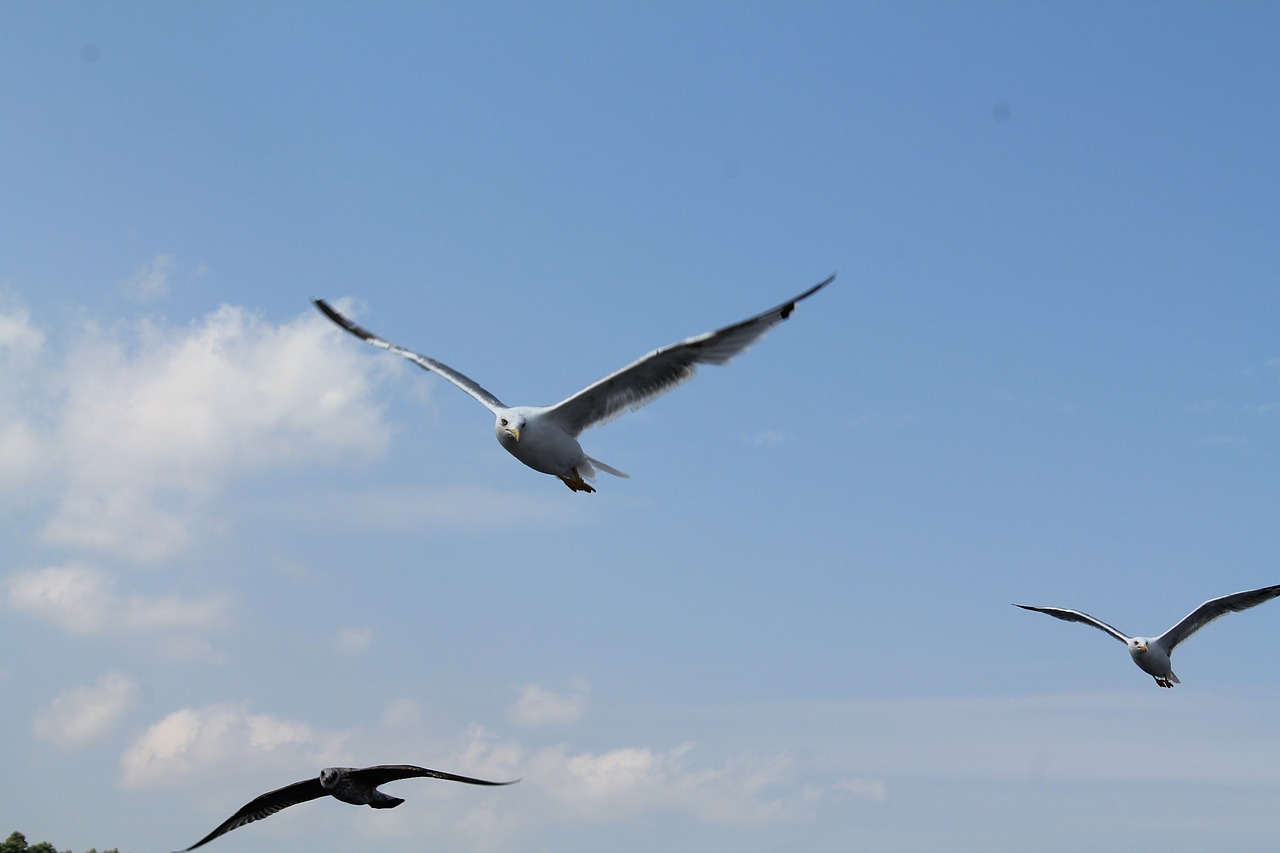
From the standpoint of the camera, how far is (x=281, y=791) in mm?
17766

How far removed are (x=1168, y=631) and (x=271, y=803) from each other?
2427cm

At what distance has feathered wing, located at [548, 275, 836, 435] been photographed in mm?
16578

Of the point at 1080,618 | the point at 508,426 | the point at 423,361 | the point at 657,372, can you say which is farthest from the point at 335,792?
the point at 1080,618

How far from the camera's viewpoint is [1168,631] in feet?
104

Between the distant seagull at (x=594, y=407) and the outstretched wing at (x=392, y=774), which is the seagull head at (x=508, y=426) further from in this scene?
the outstretched wing at (x=392, y=774)

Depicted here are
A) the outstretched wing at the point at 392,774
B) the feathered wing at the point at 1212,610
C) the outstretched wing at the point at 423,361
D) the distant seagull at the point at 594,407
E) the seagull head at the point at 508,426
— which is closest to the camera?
the outstretched wing at the point at 392,774

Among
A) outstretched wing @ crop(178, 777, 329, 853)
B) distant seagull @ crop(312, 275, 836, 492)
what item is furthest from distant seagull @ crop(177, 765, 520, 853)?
distant seagull @ crop(312, 275, 836, 492)

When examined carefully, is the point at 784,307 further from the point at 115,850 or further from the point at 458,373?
the point at 115,850

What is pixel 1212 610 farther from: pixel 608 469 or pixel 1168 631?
pixel 608 469

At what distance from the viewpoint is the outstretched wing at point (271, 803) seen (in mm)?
17422

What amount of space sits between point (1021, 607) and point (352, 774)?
2293cm

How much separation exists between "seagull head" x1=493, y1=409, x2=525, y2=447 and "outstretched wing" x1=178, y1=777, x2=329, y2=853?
6070 mm

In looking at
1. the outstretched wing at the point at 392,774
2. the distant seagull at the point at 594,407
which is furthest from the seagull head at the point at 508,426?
the outstretched wing at the point at 392,774

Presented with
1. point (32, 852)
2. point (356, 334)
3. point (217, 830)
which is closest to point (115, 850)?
point (32, 852)
